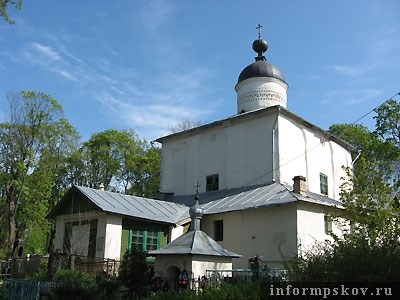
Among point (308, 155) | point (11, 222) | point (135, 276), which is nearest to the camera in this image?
point (135, 276)

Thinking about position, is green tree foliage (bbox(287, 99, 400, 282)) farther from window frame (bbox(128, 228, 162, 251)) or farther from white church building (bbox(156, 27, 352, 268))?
window frame (bbox(128, 228, 162, 251))

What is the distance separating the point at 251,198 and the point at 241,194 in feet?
5.52

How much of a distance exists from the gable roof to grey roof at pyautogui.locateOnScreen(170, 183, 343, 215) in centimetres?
172

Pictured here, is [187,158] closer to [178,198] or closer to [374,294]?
[178,198]

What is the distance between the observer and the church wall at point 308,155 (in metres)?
26.0

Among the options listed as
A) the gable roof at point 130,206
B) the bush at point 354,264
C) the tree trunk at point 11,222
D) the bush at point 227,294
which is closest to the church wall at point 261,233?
the gable roof at point 130,206

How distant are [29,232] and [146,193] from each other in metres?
11.7

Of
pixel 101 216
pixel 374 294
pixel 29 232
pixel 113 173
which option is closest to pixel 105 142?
pixel 113 173

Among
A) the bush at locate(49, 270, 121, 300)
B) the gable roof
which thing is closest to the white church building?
the gable roof

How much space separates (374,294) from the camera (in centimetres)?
722

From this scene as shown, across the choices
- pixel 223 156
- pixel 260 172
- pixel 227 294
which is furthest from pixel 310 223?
pixel 227 294

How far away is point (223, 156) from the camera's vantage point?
28078 mm

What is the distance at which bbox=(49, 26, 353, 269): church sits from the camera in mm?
20828

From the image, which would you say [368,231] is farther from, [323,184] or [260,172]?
[323,184]
